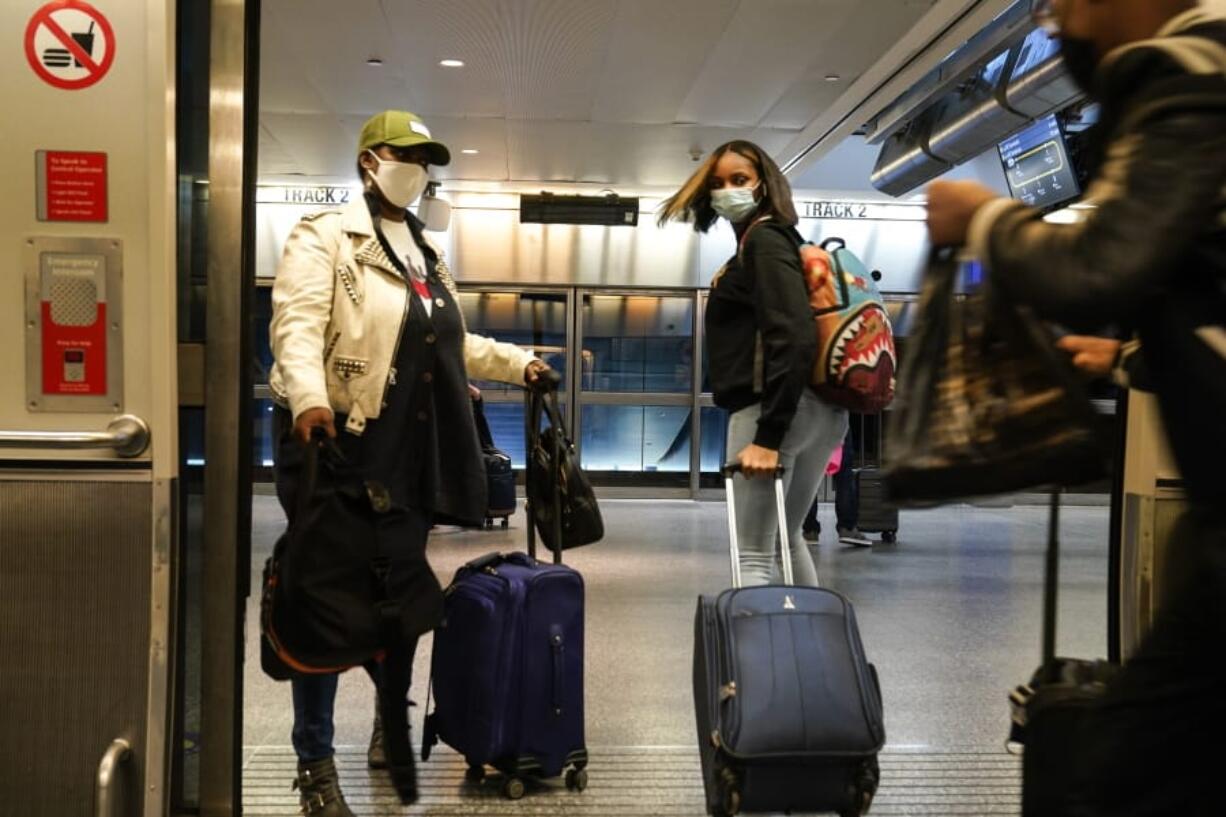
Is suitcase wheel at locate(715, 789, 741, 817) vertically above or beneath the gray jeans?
beneath

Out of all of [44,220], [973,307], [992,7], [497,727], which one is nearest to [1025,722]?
[973,307]

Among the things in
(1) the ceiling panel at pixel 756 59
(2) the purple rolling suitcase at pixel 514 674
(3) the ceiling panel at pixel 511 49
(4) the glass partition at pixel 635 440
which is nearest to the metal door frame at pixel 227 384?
(2) the purple rolling suitcase at pixel 514 674

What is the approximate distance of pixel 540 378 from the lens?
9.97 ft

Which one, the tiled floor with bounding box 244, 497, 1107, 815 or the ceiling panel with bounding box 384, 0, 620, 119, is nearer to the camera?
the tiled floor with bounding box 244, 497, 1107, 815

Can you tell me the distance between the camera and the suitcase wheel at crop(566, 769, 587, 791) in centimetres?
294

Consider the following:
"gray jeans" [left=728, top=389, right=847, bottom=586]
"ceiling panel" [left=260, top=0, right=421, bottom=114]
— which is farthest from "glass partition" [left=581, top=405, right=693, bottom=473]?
"gray jeans" [left=728, top=389, right=847, bottom=586]

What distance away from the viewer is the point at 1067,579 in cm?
705

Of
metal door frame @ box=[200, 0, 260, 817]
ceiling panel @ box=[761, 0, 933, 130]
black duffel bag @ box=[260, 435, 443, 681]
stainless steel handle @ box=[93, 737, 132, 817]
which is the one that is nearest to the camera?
stainless steel handle @ box=[93, 737, 132, 817]

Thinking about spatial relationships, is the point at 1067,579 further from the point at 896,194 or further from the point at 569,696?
the point at 569,696

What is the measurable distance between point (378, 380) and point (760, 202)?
121 centimetres

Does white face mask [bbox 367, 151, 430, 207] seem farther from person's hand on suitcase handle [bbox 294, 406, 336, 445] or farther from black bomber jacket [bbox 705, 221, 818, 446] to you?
black bomber jacket [bbox 705, 221, 818, 446]

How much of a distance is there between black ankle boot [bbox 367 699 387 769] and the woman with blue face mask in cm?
120

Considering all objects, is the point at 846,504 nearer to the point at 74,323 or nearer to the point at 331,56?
the point at 331,56

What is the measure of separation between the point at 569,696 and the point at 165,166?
5.67 ft
